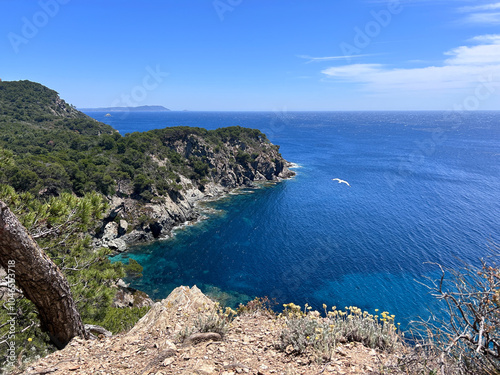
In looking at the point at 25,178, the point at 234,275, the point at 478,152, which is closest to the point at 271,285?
the point at 234,275

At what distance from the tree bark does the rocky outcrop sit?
3089 centimetres

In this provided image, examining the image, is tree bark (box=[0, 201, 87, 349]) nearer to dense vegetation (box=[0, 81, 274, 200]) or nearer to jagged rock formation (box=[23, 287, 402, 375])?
jagged rock formation (box=[23, 287, 402, 375])

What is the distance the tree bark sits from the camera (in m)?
5.21

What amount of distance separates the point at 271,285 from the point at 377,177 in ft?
173

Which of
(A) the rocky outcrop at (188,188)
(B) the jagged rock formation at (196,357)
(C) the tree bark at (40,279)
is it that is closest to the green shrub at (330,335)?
(B) the jagged rock formation at (196,357)

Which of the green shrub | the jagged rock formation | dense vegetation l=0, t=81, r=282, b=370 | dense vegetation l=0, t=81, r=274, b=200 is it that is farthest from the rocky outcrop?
the green shrub

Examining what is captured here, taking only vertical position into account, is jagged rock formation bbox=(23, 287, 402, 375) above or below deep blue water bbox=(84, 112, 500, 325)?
above

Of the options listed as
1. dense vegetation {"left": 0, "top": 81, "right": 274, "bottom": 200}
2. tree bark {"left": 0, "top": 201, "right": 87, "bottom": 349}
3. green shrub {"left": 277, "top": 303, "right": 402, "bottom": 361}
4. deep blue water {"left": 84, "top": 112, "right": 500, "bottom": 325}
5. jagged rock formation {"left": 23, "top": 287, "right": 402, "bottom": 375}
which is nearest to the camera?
jagged rock formation {"left": 23, "top": 287, "right": 402, "bottom": 375}

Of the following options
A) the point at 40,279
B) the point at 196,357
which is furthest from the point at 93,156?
the point at 196,357

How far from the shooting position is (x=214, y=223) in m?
45.3

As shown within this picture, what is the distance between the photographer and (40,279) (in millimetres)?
5789

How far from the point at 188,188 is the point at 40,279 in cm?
4948

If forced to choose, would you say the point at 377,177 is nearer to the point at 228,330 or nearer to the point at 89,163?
the point at 89,163

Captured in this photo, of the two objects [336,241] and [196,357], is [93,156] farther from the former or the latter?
[196,357]
